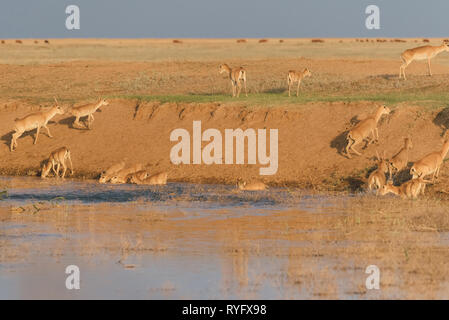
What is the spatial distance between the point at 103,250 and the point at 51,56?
45500 millimetres

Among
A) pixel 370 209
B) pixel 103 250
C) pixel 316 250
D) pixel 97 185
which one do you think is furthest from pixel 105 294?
pixel 97 185

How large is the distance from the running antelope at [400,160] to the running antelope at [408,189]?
1426mm

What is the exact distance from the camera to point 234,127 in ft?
83.8

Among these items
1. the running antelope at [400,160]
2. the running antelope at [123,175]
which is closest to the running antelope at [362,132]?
the running antelope at [400,160]

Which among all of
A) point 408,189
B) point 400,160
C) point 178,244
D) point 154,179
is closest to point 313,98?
point 400,160

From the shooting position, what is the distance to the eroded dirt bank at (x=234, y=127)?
2212 centimetres

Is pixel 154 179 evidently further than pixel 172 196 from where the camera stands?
Yes

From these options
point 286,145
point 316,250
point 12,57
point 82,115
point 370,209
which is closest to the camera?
point 316,250

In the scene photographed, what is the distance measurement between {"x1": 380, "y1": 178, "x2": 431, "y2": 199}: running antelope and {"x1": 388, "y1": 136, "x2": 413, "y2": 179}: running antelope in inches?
56.1

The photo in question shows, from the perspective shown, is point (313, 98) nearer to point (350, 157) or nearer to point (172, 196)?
point (350, 157)

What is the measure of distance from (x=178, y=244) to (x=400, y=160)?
7925mm

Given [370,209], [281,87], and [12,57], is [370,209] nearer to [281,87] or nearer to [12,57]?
[281,87]

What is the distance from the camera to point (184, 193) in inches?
811
